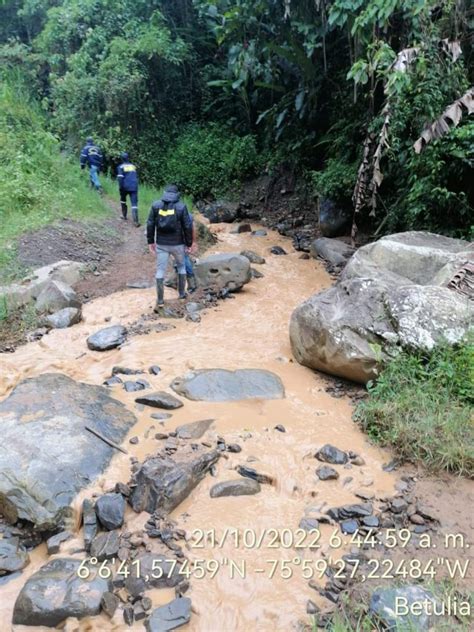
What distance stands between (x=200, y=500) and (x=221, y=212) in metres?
11.4

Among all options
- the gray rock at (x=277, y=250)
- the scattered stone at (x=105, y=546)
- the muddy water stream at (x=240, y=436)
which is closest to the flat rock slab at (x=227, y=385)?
the muddy water stream at (x=240, y=436)

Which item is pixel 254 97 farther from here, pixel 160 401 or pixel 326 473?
pixel 326 473

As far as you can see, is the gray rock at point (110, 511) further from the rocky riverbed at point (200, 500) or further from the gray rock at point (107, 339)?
the gray rock at point (107, 339)

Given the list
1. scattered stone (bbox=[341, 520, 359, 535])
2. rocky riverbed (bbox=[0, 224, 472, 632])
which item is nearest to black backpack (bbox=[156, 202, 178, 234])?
rocky riverbed (bbox=[0, 224, 472, 632])

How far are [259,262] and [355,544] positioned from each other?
7580mm

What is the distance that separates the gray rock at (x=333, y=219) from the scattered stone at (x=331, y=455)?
8.34m

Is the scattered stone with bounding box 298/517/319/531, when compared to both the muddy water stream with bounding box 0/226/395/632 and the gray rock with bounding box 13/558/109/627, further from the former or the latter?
the gray rock with bounding box 13/558/109/627

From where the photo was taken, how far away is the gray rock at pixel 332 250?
1088 centimetres

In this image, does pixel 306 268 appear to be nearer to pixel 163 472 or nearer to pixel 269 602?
pixel 163 472

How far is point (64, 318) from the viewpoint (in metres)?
7.78

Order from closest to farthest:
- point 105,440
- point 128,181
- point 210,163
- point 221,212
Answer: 1. point 105,440
2. point 128,181
3. point 221,212
4. point 210,163

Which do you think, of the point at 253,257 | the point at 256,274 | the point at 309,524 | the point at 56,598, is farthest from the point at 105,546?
the point at 253,257

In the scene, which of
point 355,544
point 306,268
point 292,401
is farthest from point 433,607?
point 306,268

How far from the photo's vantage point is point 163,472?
14.0 ft
